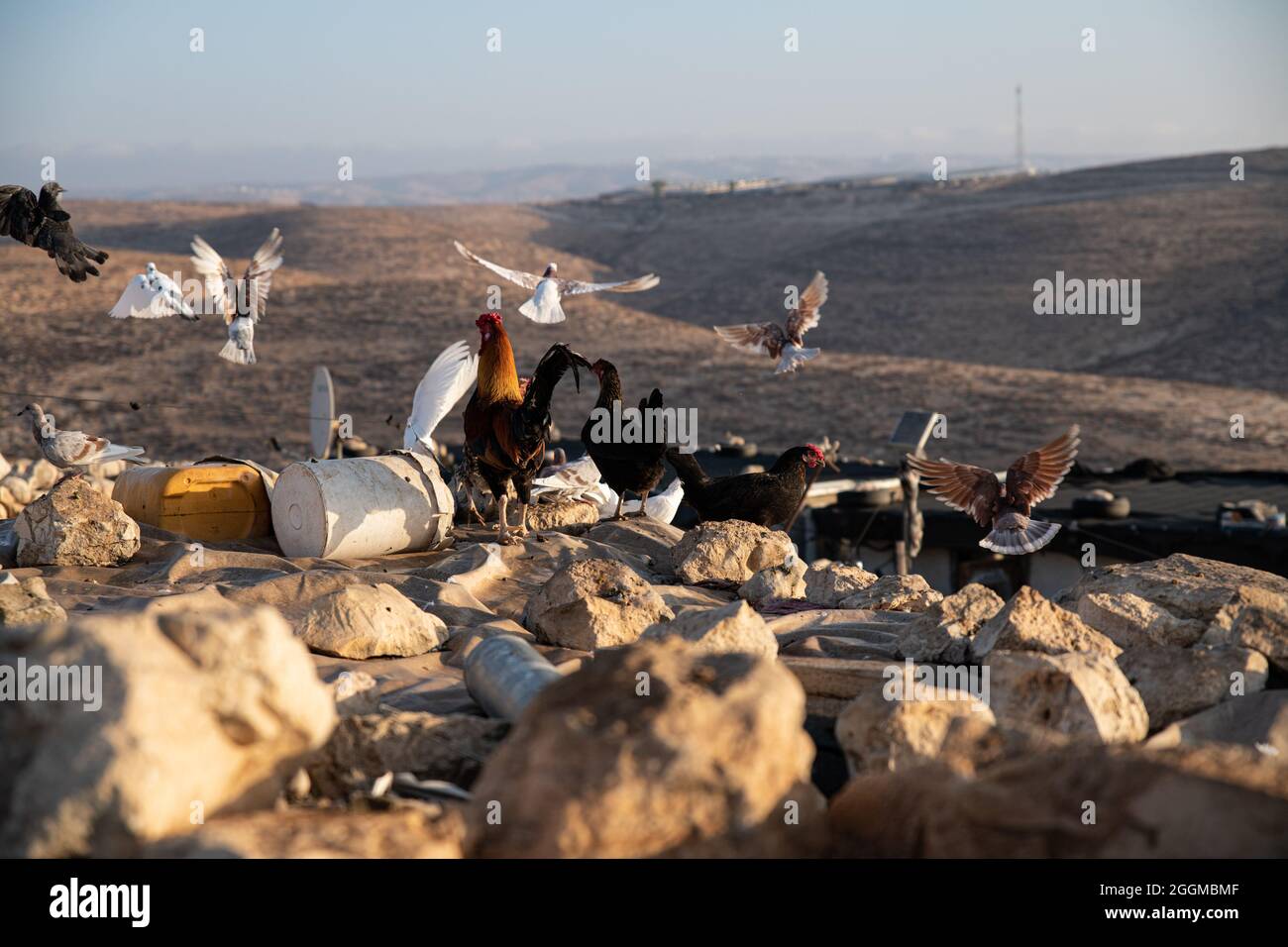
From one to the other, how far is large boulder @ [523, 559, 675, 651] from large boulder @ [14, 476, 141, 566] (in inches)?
108

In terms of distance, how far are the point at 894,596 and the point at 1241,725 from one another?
271 centimetres

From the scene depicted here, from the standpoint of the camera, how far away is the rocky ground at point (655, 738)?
354 cm

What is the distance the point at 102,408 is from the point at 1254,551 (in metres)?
24.3

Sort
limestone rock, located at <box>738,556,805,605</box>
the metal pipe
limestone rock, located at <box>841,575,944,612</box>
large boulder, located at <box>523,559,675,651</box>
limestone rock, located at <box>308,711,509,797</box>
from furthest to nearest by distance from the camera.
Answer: limestone rock, located at <box>738,556,805,605</box>, limestone rock, located at <box>841,575,944,612</box>, large boulder, located at <box>523,559,675,651</box>, the metal pipe, limestone rock, located at <box>308,711,509,797</box>

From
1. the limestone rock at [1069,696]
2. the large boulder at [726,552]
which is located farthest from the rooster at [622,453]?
the limestone rock at [1069,696]

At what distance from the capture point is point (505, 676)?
17.2ft

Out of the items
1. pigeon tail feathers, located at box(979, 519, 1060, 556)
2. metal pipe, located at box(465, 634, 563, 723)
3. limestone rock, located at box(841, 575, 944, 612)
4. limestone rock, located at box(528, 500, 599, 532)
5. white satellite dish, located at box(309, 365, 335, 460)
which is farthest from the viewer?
white satellite dish, located at box(309, 365, 335, 460)

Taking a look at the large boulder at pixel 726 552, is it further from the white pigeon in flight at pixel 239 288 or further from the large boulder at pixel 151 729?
the large boulder at pixel 151 729

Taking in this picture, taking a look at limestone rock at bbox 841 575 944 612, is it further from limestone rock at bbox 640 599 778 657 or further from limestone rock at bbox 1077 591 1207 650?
Result: limestone rock at bbox 640 599 778 657

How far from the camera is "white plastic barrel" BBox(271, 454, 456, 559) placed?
885cm

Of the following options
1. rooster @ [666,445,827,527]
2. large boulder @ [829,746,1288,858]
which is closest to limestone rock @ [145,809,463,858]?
large boulder @ [829,746,1288,858]

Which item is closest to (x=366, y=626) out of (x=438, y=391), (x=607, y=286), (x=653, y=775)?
(x=653, y=775)

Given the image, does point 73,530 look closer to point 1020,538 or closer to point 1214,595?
point 1020,538

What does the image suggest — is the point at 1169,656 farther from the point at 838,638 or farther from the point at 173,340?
the point at 173,340
